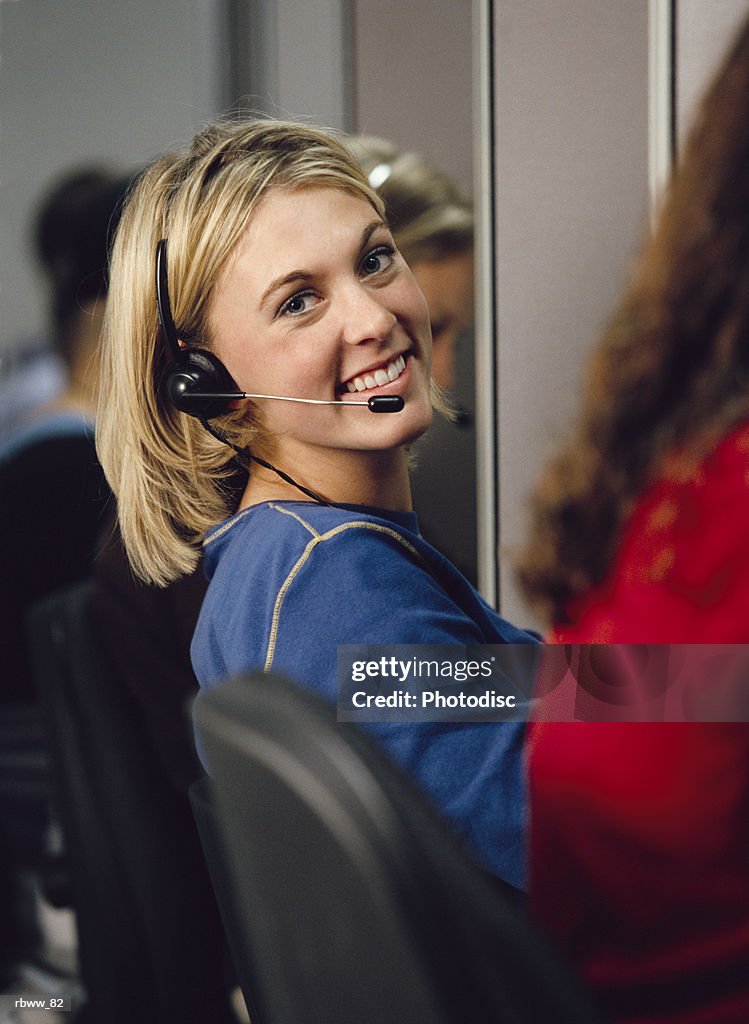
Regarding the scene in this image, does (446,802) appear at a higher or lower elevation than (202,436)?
lower

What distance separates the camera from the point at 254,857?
1.69 ft

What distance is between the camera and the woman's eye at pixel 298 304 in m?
0.92

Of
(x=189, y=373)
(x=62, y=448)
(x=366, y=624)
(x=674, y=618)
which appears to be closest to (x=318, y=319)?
(x=189, y=373)

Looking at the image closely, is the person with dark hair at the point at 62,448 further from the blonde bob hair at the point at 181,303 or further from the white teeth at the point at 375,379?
the white teeth at the point at 375,379

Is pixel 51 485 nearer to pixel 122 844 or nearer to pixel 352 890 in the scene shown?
pixel 122 844

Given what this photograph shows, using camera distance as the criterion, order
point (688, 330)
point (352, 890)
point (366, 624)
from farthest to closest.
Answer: point (366, 624) < point (688, 330) < point (352, 890)

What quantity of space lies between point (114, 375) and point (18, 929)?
0.94 m

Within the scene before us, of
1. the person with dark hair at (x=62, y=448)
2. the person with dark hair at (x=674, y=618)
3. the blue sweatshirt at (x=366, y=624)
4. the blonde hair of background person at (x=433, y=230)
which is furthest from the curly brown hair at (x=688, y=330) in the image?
the person with dark hair at (x=62, y=448)

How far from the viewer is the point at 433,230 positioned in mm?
1052

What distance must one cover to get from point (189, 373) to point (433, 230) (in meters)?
0.29

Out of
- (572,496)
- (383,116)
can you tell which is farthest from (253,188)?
(572,496)

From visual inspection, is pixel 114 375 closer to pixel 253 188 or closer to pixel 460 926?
pixel 253 188

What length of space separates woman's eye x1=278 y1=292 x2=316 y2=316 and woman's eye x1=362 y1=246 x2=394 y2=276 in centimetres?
6

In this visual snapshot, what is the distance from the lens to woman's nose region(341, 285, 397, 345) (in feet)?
3.02
